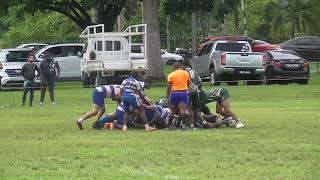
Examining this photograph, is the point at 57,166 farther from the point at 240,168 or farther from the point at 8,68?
the point at 8,68

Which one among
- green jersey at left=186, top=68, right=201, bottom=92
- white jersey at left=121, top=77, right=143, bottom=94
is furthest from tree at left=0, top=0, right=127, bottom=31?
white jersey at left=121, top=77, right=143, bottom=94

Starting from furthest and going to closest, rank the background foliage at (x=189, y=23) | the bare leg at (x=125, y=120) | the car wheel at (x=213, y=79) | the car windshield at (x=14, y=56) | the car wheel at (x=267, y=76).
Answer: the background foliage at (x=189, y=23) → the car windshield at (x=14, y=56) → the car wheel at (x=267, y=76) → the car wheel at (x=213, y=79) → the bare leg at (x=125, y=120)

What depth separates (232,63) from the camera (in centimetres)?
3159

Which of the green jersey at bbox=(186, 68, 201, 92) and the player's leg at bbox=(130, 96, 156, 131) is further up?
the green jersey at bbox=(186, 68, 201, 92)

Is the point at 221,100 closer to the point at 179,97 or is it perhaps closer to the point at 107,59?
the point at 179,97

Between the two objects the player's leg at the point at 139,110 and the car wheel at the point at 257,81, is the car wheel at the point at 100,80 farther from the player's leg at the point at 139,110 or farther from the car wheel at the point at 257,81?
the player's leg at the point at 139,110

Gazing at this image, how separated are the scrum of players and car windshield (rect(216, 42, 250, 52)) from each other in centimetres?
1627

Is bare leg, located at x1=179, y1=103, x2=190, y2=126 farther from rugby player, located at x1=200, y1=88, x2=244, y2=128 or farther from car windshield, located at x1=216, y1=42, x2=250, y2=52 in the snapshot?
car windshield, located at x1=216, y1=42, x2=250, y2=52

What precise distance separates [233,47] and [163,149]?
20789 mm

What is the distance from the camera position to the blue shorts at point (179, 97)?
1584cm

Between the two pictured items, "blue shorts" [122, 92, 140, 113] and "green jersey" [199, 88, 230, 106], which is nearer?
"blue shorts" [122, 92, 140, 113]

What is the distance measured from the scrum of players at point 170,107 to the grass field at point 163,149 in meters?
0.51

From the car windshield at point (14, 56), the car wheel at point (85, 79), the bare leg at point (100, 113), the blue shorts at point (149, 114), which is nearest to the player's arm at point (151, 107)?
the blue shorts at point (149, 114)

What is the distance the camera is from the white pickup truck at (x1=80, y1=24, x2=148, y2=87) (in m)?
31.7
